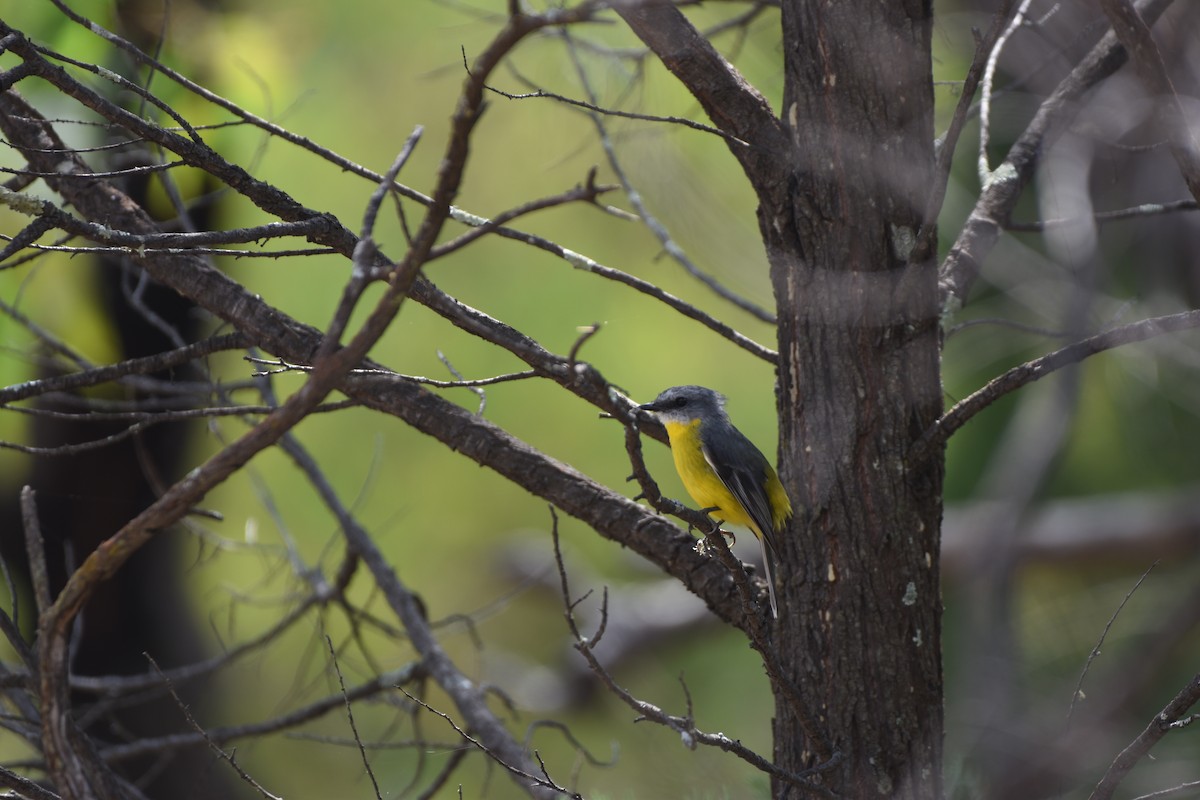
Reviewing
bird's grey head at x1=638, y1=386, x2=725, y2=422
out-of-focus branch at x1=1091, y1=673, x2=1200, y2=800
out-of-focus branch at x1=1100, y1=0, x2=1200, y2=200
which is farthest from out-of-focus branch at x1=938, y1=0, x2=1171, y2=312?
bird's grey head at x1=638, y1=386, x2=725, y2=422

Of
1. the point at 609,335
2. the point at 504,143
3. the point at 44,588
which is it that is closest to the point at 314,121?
the point at 504,143

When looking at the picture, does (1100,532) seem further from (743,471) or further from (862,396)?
(862,396)

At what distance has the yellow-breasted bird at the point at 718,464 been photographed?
3115mm

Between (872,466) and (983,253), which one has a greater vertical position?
(983,253)

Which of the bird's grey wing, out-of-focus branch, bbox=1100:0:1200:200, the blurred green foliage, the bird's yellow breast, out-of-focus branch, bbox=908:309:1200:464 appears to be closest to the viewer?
out-of-focus branch, bbox=1100:0:1200:200

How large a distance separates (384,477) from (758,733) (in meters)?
3.10

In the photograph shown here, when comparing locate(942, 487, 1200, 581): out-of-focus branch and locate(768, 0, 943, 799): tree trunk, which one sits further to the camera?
locate(942, 487, 1200, 581): out-of-focus branch

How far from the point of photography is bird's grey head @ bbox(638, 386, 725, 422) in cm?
351

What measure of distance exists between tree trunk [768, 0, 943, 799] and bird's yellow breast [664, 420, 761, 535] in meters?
1.01

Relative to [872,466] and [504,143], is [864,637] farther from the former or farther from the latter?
[504,143]

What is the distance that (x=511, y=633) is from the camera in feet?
28.8

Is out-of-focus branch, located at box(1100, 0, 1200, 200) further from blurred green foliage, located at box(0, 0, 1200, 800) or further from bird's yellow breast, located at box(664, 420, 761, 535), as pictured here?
blurred green foliage, located at box(0, 0, 1200, 800)

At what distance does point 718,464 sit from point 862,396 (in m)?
1.14

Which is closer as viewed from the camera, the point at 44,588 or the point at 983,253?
the point at 44,588
